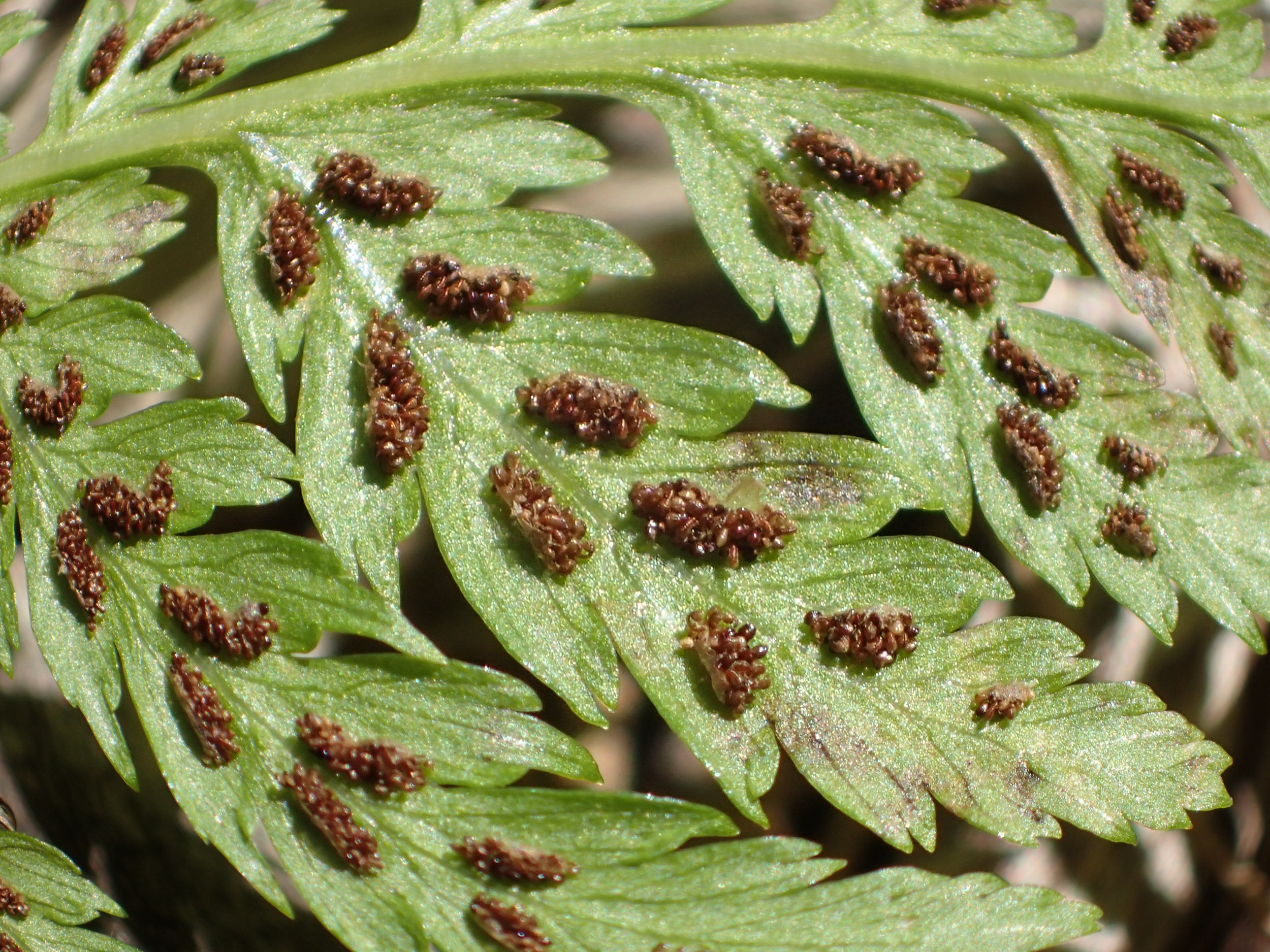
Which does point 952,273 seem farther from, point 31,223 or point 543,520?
point 31,223

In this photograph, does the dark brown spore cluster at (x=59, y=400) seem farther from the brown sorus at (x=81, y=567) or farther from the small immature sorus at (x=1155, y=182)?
the small immature sorus at (x=1155, y=182)

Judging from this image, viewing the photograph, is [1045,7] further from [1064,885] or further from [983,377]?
[1064,885]

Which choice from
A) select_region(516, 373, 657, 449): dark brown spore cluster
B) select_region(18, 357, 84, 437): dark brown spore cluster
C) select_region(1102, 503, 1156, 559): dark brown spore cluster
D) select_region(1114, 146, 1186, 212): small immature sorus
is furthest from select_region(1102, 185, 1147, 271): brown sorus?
select_region(18, 357, 84, 437): dark brown spore cluster

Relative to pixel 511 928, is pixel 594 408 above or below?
above

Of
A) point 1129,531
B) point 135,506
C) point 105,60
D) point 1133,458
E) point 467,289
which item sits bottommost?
point 1129,531

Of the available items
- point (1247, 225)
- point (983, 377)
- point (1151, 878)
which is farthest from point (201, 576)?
point (1151, 878)

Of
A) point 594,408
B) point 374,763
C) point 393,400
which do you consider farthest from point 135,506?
point 594,408

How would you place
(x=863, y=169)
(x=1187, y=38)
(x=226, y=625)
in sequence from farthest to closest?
(x=1187, y=38)
(x=863, y=169)
(x=226, y=625)
